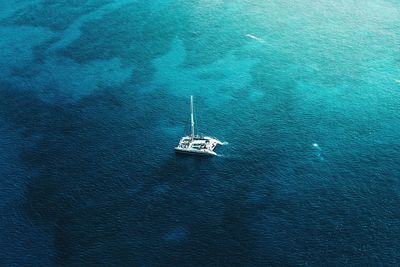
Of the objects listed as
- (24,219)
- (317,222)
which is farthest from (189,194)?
(24,219)

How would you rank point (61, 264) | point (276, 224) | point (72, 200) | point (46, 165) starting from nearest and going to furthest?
point (61, 264) < point (276, 224) < point (72, 200) < point (46, 165)

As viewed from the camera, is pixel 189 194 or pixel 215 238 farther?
pixel 189 194

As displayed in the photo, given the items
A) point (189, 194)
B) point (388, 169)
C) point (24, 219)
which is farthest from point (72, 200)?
point (388, 169)

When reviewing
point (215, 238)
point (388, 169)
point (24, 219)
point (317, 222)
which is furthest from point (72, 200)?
point (388, 169)

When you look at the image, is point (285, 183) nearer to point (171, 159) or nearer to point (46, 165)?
point (171, 159)

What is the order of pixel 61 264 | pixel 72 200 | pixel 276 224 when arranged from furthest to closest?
pixel 72 200 → pixel 276 224 → pixel 61 264

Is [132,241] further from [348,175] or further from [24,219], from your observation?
[348,175]

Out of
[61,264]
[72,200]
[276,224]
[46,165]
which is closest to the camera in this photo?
[61,264]

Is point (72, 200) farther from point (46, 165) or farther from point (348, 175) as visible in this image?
point (348, 175)

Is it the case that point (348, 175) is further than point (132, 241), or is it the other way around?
point (348, 175)

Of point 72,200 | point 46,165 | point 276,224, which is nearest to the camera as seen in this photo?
point 276,224
